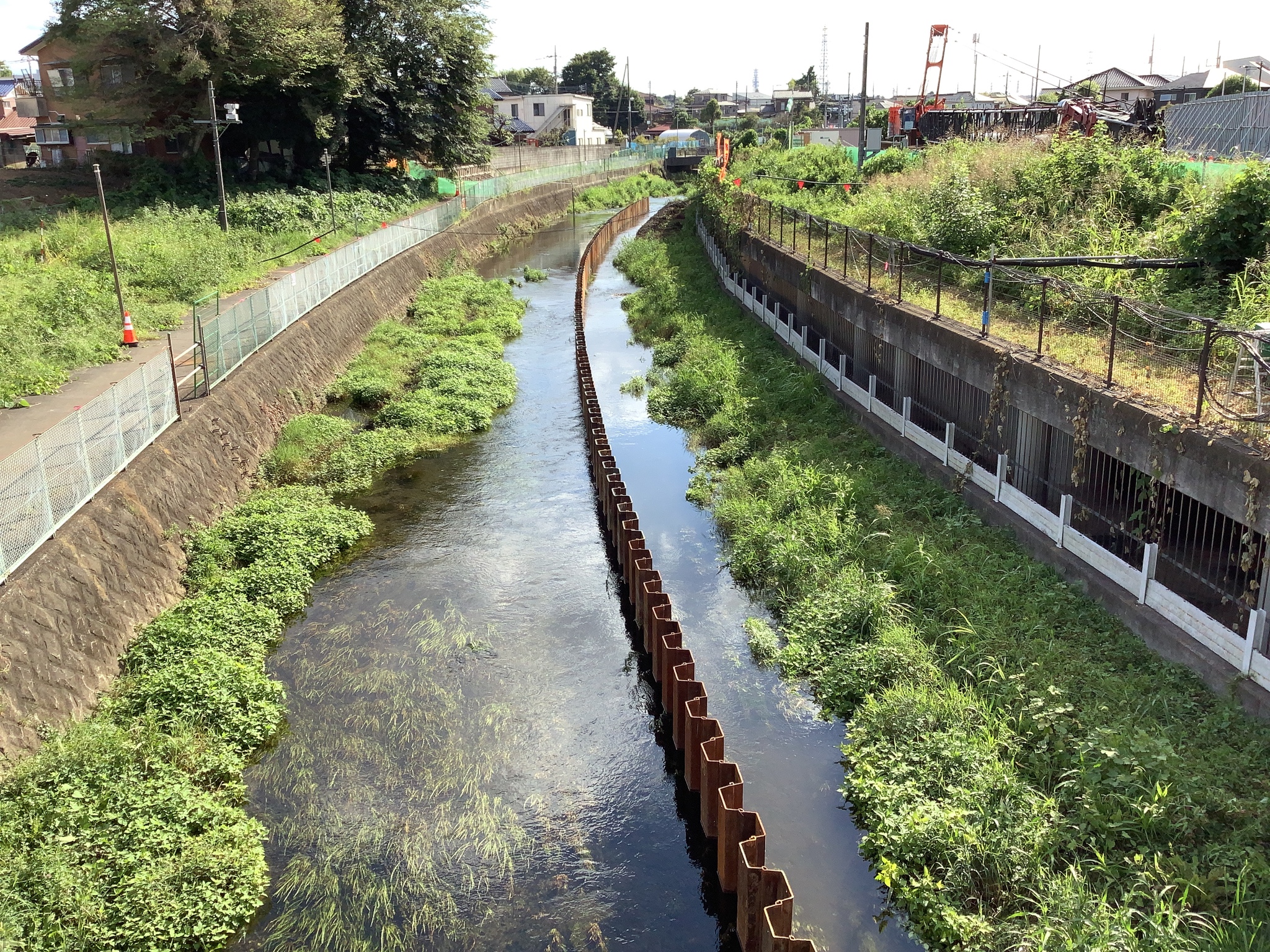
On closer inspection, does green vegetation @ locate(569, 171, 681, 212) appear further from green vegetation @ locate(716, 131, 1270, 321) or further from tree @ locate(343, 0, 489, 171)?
green vegetation @ locate(716, 131, 1270, 321)

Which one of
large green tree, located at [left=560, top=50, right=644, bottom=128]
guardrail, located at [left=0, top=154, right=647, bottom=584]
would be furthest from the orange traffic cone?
large green tree, located at [left=560, top=50, right=644, bottom=128]

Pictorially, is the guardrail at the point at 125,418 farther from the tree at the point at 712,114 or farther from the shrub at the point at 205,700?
the tree at the point at 712,114

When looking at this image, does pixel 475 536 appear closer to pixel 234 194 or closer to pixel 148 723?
pixel 148 723

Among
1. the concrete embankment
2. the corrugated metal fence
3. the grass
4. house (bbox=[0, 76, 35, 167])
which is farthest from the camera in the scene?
house (bbox=[0, 76, 35, 167])

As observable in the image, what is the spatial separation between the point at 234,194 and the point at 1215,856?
135ft

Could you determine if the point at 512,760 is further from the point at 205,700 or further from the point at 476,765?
the point at 205,700

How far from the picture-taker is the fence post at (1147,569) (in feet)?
36.9

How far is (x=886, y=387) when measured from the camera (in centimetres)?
2000

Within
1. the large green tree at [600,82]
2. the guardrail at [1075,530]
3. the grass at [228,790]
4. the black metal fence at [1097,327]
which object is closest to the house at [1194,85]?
the black metal fence at [1097,327]

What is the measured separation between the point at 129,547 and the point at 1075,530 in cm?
1299

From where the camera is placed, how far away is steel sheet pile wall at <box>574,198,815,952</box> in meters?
8.47

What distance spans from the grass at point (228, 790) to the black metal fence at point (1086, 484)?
27.0 ft

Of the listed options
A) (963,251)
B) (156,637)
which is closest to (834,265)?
(963,251)

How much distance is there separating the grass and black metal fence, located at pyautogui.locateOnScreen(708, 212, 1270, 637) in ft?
27.0
